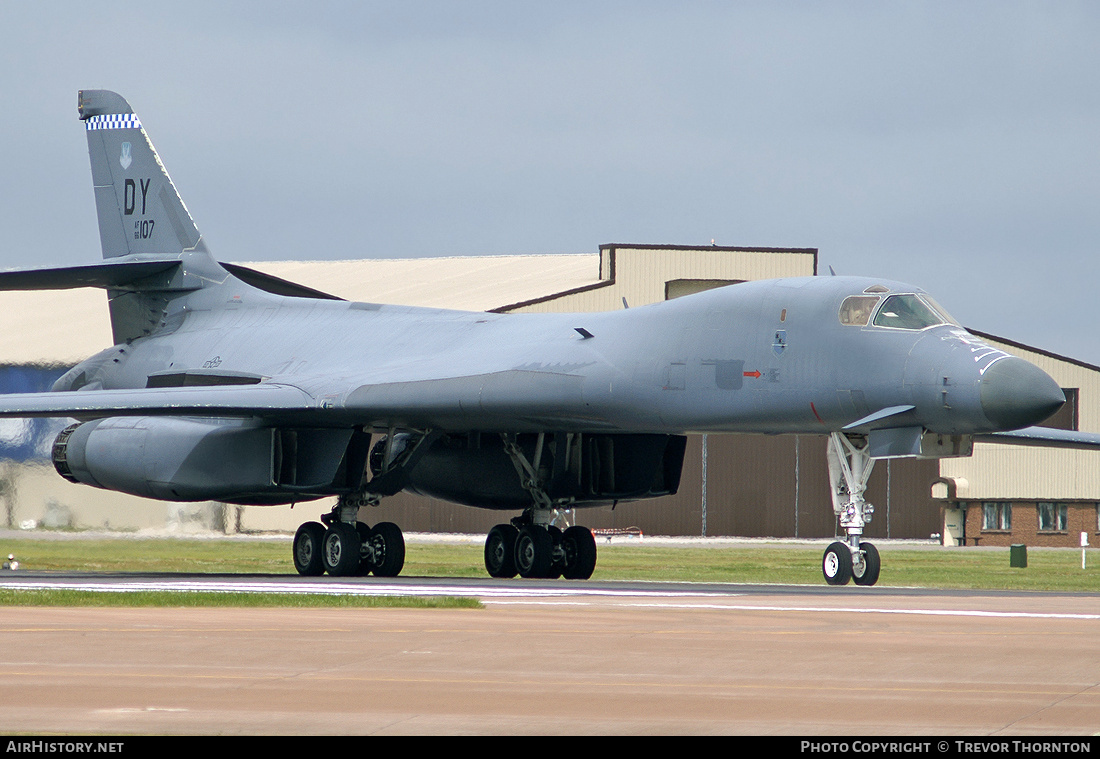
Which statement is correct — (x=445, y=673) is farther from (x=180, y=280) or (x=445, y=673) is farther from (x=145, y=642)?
(x=180, y=280)

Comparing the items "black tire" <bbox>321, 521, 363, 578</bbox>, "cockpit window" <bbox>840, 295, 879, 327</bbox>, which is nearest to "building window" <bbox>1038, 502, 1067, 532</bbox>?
"black tire" <bbox>321, 521, 363, 578</bbox>

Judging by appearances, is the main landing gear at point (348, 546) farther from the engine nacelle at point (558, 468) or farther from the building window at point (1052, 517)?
the building window at point (1052, 517)

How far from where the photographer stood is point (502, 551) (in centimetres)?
Result: 2278

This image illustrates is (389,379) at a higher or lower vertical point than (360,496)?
higher

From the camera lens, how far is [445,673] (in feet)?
28.3

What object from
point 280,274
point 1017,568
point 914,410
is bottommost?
point 1017,568

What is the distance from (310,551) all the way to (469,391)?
3.71 m

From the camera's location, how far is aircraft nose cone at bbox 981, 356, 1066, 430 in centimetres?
1669

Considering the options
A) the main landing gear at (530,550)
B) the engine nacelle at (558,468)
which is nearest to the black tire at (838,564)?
the engine nacelle at (558,468)

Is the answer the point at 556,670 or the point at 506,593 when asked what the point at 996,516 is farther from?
the point at 556,670

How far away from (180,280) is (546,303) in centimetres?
1963

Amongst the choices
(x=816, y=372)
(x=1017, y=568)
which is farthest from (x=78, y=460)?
(x=1017, y=568)

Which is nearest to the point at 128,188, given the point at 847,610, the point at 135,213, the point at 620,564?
the point at 135,213

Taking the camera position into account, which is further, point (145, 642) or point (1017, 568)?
point (1017, 568)
